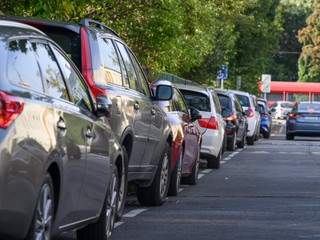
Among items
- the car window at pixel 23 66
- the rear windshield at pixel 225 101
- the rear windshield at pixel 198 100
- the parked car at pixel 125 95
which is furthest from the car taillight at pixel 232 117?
the car window at pixel 23 66

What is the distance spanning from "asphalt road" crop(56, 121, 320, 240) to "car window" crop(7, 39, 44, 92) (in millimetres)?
3140

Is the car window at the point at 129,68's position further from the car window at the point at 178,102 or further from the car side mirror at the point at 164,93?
the car window at the point at 178,102

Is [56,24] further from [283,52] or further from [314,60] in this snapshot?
[283,52]

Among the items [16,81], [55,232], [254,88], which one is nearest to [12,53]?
[16,81]

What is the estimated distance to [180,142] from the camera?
15.9m

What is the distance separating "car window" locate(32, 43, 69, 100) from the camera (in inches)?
322

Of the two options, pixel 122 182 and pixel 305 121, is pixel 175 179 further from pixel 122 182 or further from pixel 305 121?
pixel 305 121

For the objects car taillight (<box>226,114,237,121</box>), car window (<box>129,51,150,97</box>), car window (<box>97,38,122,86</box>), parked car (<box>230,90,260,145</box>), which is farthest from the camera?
parked car (<box>230,90,260,145</box>)

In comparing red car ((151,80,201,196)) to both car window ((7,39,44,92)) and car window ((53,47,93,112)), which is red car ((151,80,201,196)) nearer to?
car window ((53,47,93,112))

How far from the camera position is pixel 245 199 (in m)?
15.6

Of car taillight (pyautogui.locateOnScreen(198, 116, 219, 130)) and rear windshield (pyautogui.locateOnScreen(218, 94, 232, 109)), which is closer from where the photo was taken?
car taillight (pyautogui.locateOnScreen(198, 116, 219, 130))

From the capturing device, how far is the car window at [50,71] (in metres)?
8.17

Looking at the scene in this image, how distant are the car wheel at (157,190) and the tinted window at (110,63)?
217cm

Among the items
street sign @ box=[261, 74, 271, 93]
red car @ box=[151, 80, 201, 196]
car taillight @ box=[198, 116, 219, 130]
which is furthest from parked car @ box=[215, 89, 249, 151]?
street sign @ box=[261, 74, 271, 93]
